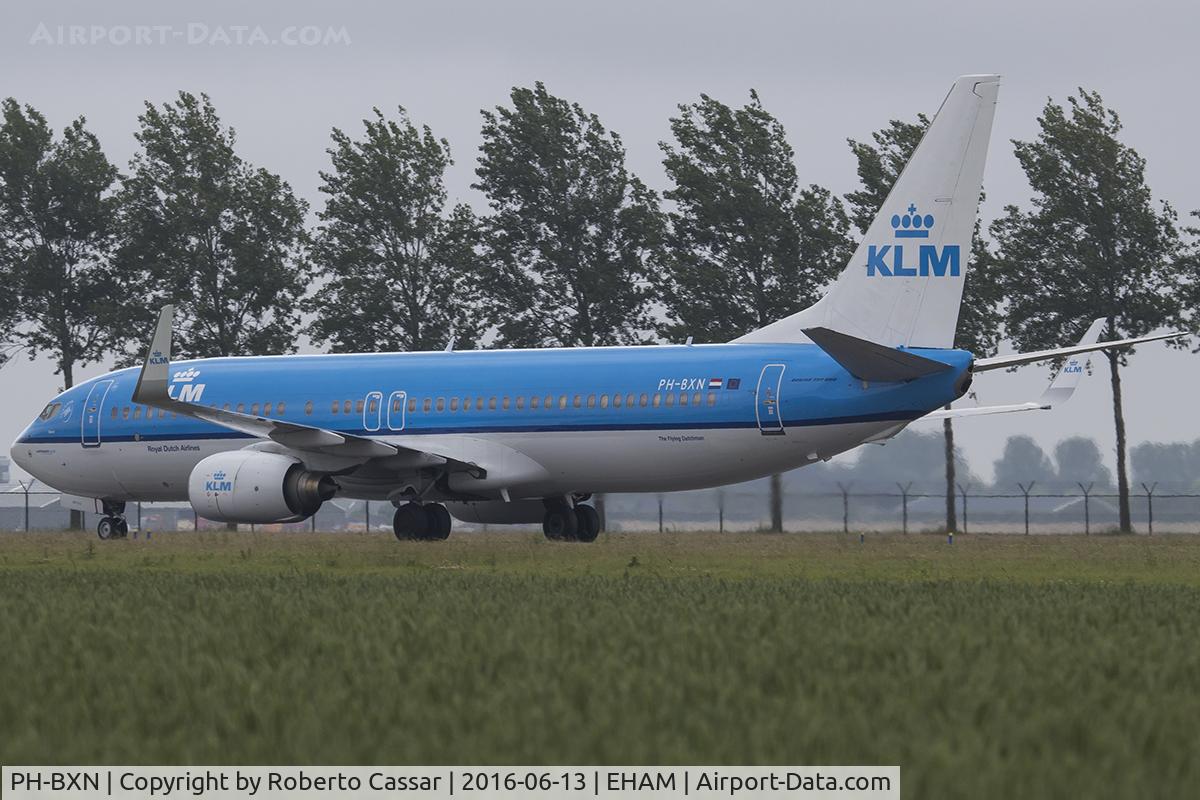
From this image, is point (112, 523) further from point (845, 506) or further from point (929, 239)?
point (845, 506)

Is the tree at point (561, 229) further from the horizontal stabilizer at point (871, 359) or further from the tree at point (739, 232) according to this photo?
the horizontal stabilizer at point (871, 359)

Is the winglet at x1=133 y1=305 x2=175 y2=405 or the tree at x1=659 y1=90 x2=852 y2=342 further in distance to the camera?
the tree at x1=659 y1=90 x2=852 y2=342

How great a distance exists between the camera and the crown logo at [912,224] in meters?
28.6

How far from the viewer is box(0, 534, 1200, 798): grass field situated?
26.1 ft

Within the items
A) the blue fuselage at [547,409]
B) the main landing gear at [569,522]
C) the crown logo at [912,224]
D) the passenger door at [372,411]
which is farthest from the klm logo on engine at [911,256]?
the passenger door at [372,411]

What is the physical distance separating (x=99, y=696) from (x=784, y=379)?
20115 mm

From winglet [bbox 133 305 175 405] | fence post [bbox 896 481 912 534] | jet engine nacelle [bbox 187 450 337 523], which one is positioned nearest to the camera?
winglet [bbox 133 305 175 405]

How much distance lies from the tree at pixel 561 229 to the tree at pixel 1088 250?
1072 centimetres

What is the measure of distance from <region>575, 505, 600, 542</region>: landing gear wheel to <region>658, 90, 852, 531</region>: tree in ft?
57.8

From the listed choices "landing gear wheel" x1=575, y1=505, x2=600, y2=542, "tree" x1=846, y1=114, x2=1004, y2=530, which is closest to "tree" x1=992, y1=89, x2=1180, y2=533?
"tree" x1=846, y1=114, x2=1004, y2=530

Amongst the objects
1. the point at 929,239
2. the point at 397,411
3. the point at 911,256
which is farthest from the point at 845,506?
the point at 929,239

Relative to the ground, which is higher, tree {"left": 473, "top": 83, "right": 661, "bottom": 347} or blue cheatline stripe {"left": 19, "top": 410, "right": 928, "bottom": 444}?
tree {"left": 473, "top": 83, "right": 661, "bottom": 347}

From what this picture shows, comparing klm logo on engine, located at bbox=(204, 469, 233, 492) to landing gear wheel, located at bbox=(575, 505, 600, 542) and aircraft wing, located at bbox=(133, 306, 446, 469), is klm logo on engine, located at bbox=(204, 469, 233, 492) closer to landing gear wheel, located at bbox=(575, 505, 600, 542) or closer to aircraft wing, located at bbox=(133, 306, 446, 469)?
aircraft wing, located at bbox=(133, 306, 446, 469)

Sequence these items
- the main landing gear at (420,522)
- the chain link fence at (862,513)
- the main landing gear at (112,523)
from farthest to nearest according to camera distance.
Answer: the chain link fence at (862,513)
the main landing gear at (112,523)
the main landing gear at (420,522)
